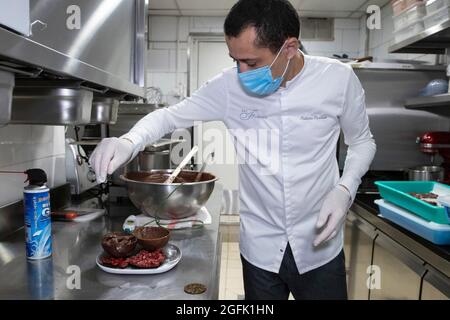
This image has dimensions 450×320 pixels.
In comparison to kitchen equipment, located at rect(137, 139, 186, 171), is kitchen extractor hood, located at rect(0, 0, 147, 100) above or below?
above

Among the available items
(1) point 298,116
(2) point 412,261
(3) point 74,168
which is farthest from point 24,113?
(2) point 412,261

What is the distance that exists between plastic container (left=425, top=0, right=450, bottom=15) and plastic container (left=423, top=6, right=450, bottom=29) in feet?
0.05

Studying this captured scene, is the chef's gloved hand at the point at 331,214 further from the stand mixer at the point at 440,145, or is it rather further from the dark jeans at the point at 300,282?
the stand mixer at the point at 440,145

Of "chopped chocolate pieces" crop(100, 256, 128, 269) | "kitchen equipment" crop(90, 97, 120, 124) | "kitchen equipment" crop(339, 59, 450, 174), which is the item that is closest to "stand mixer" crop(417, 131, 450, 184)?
"kitchen equipment" crop(339, 59, 450, 174)

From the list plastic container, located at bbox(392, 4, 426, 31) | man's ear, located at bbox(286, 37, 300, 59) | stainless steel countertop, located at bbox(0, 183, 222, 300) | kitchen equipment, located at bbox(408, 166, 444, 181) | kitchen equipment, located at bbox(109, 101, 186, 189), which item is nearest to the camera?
stainless steel countertop, located at bbox(0, 183, 222, 300)

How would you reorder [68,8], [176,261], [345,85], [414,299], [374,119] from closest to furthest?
[68,8], [176,261], [345,85], [414,299], [374,119]

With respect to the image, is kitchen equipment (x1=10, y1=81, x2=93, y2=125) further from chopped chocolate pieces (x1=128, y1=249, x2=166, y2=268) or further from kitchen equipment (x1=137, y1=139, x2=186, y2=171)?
kitchen equipment (x1=137, y1=139, x2=186, y2=171)

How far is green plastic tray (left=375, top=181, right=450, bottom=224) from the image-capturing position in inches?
53.2

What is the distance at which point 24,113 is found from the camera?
111cm

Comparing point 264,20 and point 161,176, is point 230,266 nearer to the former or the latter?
point 161,176

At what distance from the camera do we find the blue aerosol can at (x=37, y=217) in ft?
3.42

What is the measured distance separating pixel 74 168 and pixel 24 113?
0.78 metres

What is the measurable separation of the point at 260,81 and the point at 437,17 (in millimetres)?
1388

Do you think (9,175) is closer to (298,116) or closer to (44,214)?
(44,214)
